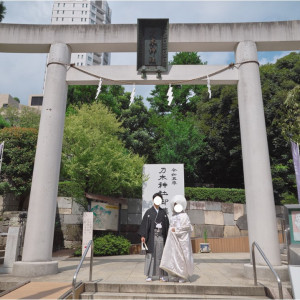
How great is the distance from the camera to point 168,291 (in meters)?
4.89

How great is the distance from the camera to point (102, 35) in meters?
7.93

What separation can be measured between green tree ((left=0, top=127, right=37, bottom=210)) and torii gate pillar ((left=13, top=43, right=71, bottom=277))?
7.39m

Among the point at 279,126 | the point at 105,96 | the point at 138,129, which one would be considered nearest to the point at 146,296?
the point at 279,126

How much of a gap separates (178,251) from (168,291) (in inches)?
29.9

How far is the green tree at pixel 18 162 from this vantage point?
1341cm

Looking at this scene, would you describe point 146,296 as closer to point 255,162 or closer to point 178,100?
point 255,162

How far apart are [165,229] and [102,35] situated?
591 cm

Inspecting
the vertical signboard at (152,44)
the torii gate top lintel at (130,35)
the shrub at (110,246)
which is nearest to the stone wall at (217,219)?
the shrub at (110,246)

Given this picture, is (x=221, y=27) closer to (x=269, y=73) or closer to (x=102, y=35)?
(x=102, y=35)

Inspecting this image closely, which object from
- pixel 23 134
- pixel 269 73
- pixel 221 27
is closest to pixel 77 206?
pixel 23 134

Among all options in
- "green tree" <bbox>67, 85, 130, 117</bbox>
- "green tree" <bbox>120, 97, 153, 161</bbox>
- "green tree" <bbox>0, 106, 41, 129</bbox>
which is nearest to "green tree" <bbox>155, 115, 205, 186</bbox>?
"green tree" <bbox>120, 97, 153, 161</bbox>

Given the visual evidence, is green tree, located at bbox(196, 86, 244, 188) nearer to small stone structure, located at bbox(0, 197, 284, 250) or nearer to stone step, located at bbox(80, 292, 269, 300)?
small stone structure, located at bbox(0, 197, 284, 250)

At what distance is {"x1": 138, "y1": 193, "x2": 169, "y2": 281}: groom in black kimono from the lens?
557 centimetres

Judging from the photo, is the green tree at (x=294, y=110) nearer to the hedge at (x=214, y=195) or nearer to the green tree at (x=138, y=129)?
the hedge at (x=214, y=195)
